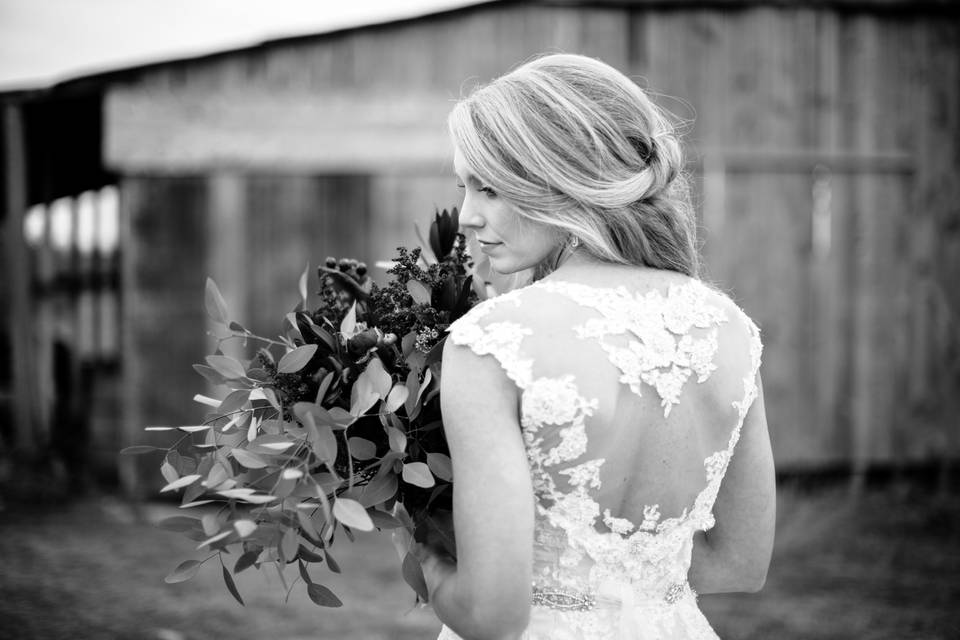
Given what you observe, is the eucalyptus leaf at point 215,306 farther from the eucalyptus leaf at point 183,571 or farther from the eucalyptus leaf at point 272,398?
the eucalyptus leaf at point 183,571

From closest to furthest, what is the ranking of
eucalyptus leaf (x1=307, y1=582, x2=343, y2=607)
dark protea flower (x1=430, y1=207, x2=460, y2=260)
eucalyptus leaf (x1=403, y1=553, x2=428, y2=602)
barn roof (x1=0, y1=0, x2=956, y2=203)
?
1. eucalyptus leaf (x1=403, y1=553, x2=428, y2=602)
2. eucalyptus leaf (x1=307, y1=582, x2=343, y2=607)
3. dark protea flower (x1=430, y1=207, x2=460, y2=260)
4. barn roof (x1=0, y1=0, x2=956, y2=203)

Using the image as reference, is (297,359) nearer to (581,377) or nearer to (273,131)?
(581,377)

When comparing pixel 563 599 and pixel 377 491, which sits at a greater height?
pixel 377 491

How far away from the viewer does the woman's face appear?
1.67 metres

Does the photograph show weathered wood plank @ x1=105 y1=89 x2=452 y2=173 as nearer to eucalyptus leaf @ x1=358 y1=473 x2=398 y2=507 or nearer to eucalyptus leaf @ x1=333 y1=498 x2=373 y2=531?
eucalyptus leaf @ x1=358 y1=473 x2=398 y2=507

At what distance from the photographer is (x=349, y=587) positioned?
5.24 m

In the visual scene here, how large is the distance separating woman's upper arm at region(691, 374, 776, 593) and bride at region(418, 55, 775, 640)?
0.10 ft

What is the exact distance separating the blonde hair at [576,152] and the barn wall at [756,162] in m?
5.19

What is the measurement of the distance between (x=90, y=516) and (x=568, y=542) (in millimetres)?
5723

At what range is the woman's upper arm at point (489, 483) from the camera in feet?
4.82

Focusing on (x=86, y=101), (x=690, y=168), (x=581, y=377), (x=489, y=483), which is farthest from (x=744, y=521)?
(x=86, y=101)

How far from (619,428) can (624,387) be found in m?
0.07

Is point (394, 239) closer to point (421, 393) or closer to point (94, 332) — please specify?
point (94, 332)

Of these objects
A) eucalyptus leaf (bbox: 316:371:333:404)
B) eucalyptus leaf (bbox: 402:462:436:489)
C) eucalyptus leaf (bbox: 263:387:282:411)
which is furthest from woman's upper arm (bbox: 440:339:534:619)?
eucalyptus leaf (bbox: 263:387:282:411)
